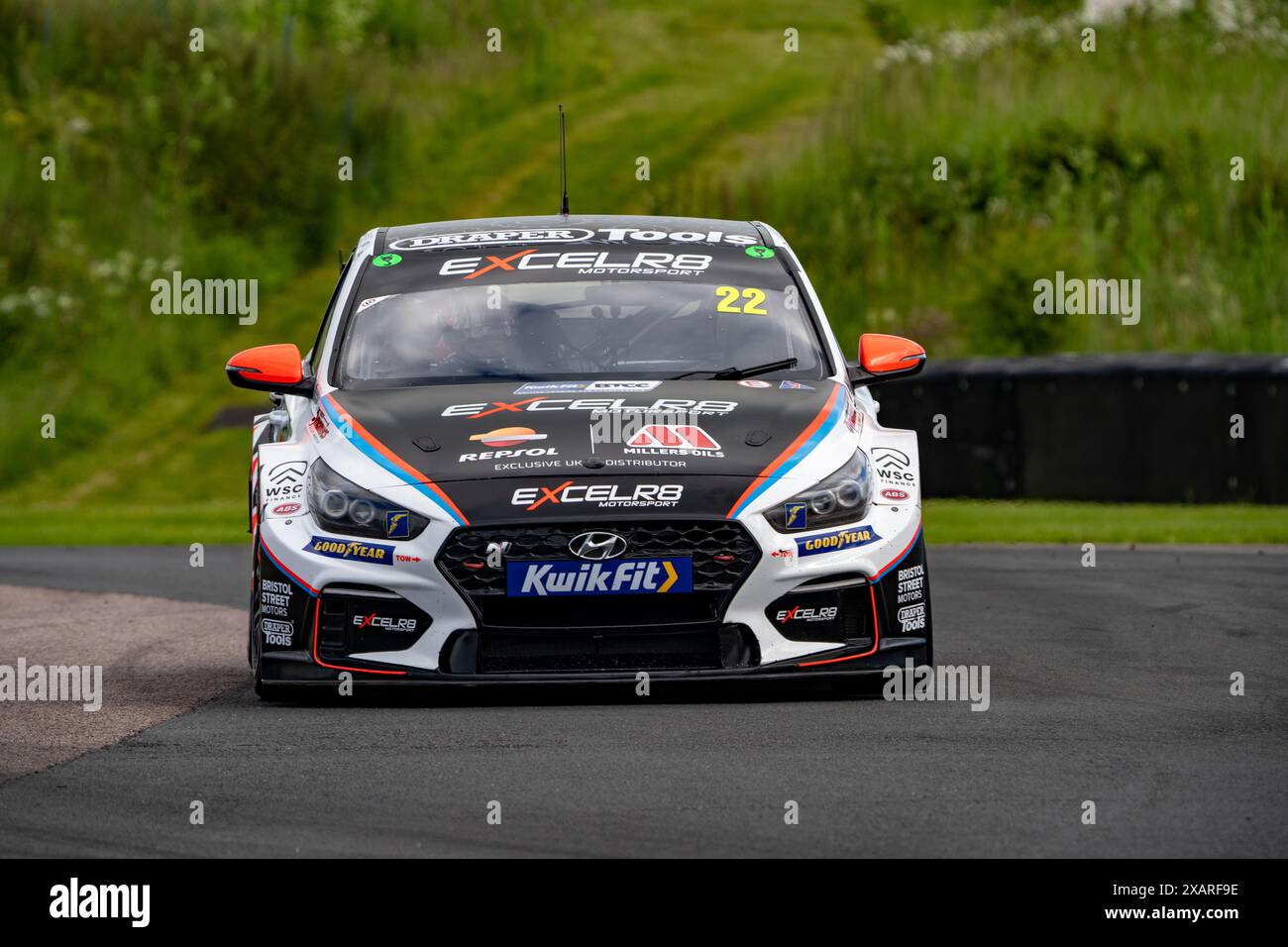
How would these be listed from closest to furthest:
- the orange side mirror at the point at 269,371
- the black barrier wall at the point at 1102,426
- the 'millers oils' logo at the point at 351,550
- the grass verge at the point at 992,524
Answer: the 'millers oils' logo at the point at 351,550 < the orange side mirror at the point at 269,371 < the grass verge at the point at 992,524 < the black barrier wall at the point at 1102,426

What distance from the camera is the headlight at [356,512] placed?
26.0 ft

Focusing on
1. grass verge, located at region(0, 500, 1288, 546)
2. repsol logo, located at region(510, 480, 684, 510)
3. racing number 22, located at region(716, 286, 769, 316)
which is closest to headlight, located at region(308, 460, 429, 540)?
repsol logo, located at region(510, 480, 684, 510)

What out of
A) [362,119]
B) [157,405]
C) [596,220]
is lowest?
[157,405]

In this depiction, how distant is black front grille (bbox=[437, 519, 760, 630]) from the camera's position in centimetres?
784

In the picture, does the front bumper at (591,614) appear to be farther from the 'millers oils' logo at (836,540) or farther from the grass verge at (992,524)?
the grass verge at (992,524)

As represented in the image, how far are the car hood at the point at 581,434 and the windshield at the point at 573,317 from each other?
0.29 meters

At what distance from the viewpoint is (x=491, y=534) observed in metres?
7.85

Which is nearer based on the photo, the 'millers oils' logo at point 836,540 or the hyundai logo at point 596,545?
the hyundai logo at point 596,545

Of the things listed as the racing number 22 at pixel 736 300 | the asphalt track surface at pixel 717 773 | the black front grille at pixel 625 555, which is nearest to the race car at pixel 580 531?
the black front grille at pixel 625 555

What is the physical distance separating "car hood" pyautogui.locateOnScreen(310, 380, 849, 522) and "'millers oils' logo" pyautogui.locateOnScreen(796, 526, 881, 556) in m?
0.28

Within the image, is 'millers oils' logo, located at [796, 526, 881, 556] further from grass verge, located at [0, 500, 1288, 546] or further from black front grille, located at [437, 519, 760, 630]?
grass verge, located at [0, 500, 1288, 546]

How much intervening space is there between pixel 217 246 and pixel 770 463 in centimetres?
2255
